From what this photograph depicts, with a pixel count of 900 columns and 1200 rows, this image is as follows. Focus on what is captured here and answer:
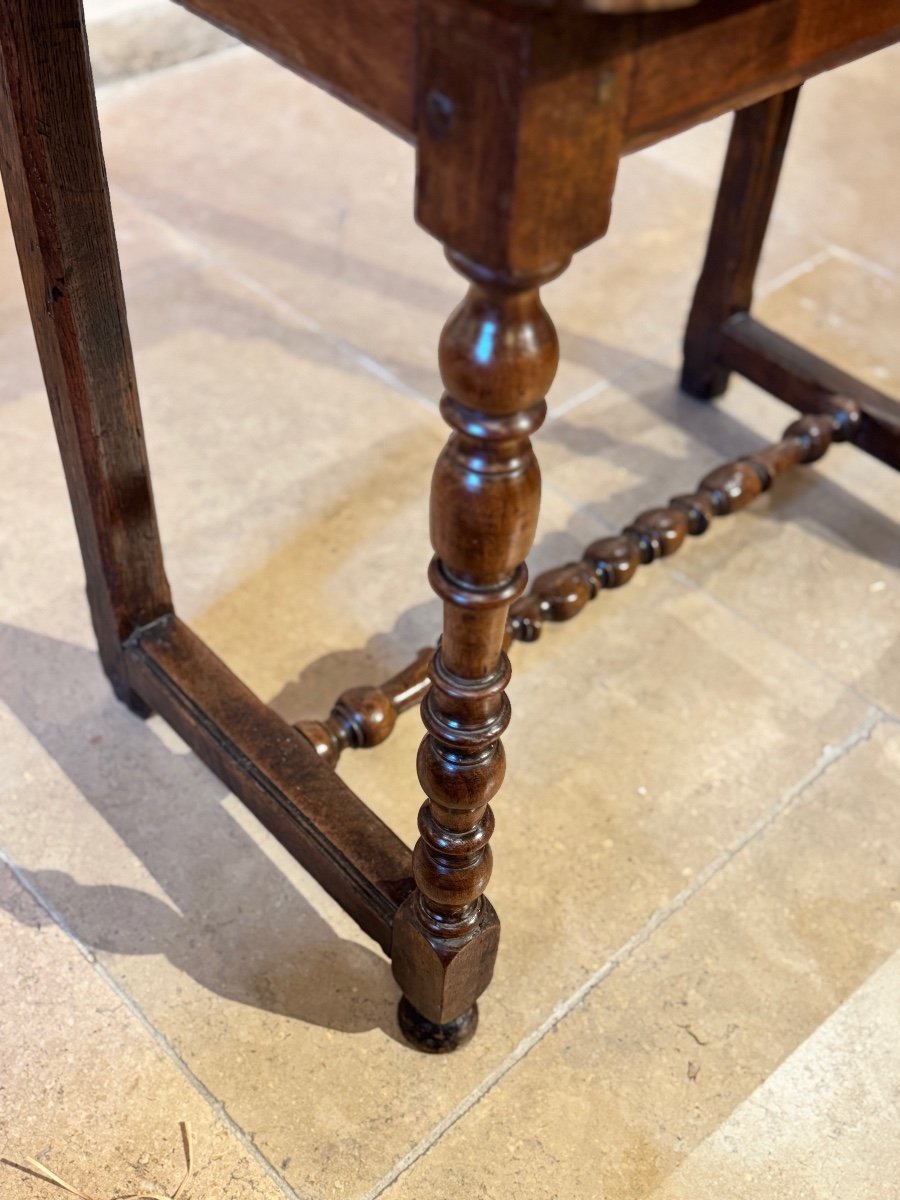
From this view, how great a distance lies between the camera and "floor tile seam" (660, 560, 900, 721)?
4.97 ft

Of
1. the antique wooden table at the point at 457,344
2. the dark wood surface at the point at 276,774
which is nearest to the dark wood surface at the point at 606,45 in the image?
the antique wooden table at the point at 457,344

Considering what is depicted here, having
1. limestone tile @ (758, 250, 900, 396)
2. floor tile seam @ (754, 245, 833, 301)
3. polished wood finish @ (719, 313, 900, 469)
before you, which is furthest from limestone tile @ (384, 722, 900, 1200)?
floor tile seam @ (754, 245, 833, 301)

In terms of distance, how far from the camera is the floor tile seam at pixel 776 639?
1.52 meters

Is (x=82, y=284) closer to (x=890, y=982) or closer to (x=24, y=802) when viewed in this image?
(x=24, y=802)

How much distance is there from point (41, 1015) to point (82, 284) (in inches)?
26.2

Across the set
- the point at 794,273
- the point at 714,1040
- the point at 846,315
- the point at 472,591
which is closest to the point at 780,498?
the point at 846,315

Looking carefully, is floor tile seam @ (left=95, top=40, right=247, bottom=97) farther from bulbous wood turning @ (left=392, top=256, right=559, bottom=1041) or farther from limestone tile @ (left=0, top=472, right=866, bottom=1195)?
bulbous wood turning @ (left=392, top=256, right=559, bottom=1041)

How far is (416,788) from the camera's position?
4.60ft

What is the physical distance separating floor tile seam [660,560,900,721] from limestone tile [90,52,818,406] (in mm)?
409

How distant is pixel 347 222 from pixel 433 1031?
1.55 m

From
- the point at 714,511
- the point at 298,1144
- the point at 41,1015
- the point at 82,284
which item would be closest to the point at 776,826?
the point at 714,511

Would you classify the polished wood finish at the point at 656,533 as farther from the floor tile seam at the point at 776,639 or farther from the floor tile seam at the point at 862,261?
the floor tile seam at the point at 862,261

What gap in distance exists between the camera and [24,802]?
136 cm

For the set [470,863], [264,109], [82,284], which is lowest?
[264,109]
